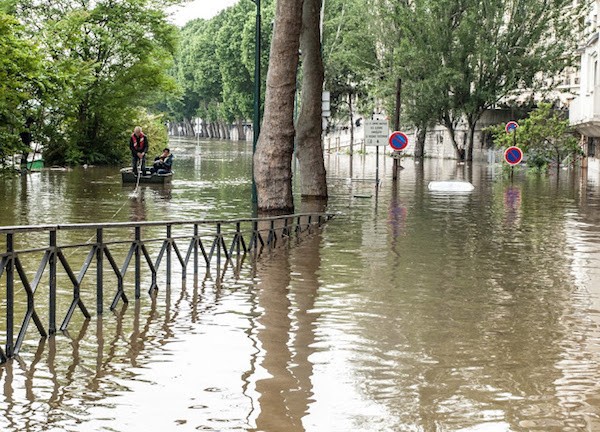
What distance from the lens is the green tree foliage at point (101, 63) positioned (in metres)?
53.5

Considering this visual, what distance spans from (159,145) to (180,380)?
194 ft

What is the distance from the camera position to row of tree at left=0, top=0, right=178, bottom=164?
5284 cm

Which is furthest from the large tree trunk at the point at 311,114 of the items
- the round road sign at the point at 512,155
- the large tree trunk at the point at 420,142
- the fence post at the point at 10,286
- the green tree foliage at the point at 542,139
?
the large tree trunk at the point at 420,142

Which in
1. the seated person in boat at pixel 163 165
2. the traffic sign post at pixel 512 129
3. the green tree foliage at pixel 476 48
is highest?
the green tree foliage at pixel 476 48

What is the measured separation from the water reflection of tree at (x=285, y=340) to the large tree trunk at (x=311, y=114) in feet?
47.8

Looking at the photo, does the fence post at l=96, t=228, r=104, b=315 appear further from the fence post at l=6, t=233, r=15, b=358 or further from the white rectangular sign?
the white rectangular sign

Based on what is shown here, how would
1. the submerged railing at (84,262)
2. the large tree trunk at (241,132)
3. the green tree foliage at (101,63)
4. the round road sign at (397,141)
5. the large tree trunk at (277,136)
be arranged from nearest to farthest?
the submerged railing at (84,262), the large tree trunk at (277,136), the round road sign at (397,141), the green tree foliage at (101,63), the large tree trunk at (241,132)

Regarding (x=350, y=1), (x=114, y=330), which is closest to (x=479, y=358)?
(x=114, y=330)

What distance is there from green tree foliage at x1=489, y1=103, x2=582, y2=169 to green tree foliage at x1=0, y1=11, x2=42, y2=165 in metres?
26.0

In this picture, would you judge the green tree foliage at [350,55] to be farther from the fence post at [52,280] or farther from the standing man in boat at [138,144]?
the fence post at [52,280]

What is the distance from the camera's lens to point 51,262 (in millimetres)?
10398

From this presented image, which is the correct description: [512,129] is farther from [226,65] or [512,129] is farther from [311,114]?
[226,65]

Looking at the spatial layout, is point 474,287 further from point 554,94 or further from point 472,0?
point 554,94

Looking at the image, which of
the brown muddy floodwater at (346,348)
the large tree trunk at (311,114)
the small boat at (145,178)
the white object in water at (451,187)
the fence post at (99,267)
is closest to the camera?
the brown muddy floodwater at (346,348)
